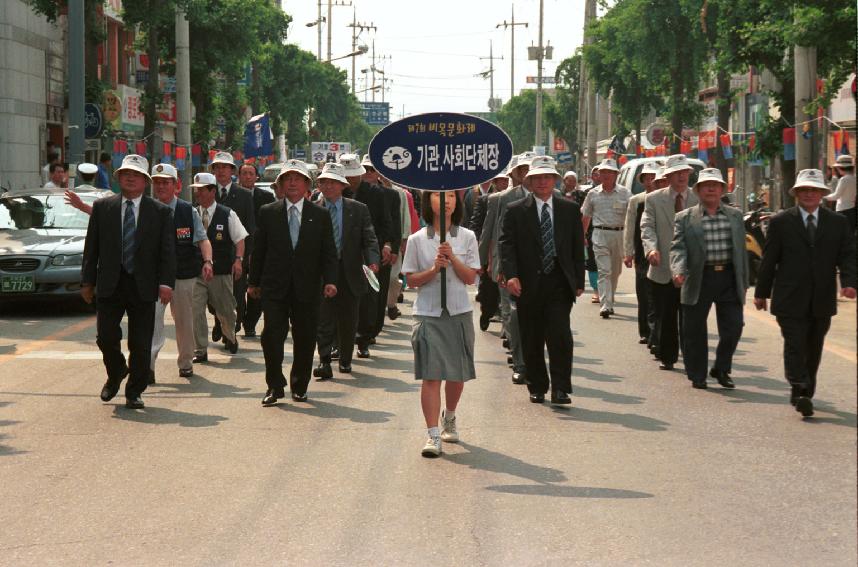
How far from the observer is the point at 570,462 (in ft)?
26.9

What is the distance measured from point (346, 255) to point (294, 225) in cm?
164

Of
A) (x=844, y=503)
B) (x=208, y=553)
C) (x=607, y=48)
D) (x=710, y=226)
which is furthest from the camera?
(x=607, y=48)

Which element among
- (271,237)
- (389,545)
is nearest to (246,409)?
(271,237)

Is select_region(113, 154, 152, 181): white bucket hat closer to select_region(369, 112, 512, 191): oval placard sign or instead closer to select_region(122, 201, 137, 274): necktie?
select_region(122, 201, 137, 274): necktie

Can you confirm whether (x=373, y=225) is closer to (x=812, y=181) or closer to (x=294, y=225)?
(x=294, y=225)

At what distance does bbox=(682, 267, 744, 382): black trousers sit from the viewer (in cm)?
1112

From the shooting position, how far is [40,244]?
Answer: 695 inches

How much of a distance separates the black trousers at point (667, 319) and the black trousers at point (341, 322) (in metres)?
2.65

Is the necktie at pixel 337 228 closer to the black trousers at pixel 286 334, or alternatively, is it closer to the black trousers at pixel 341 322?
the black trousers at pixel 341 322

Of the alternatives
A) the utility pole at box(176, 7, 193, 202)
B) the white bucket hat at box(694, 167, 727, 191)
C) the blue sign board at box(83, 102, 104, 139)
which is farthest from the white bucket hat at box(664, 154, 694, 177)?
the utility pole at box(176, 7, 193, 202)

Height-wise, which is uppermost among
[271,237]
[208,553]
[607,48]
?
[607,48]

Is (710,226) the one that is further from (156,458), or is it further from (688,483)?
(156,458)

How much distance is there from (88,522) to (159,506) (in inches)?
16.9

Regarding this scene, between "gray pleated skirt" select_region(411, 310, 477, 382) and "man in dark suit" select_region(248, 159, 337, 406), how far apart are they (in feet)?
6.19
